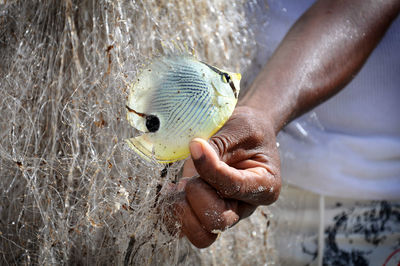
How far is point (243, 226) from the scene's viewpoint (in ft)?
3.66

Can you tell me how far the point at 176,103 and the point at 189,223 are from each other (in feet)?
0.88

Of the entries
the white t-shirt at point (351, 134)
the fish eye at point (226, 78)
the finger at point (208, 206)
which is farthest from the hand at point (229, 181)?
the white t-shirt at point (351, 134)

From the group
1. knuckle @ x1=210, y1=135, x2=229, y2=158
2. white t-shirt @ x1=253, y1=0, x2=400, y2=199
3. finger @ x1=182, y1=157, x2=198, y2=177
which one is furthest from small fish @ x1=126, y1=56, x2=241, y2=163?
white t-shirt @ x1=253, y1=0, x2=400, y2=199

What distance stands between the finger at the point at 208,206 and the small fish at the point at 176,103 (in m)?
0.14

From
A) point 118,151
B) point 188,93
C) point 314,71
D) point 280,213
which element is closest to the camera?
point 188,93

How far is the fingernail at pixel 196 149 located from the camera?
23.3 inches

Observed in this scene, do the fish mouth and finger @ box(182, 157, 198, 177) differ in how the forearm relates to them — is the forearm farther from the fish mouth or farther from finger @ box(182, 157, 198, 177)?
the fish mouth

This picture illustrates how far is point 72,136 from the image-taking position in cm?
84

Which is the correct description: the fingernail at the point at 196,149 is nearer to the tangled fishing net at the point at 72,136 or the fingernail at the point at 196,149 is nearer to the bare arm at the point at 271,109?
the bare arm at the point at 271,109

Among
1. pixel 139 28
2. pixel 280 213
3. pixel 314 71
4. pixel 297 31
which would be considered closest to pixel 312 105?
pixel 314 71

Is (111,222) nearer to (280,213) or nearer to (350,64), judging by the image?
(280,213)

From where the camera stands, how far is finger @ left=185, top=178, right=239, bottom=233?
708mm

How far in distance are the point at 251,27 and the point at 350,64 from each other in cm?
30

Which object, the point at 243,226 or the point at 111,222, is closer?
the point at 111,222
